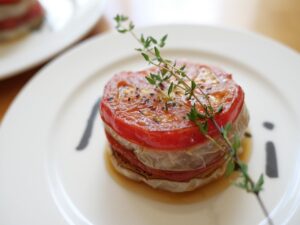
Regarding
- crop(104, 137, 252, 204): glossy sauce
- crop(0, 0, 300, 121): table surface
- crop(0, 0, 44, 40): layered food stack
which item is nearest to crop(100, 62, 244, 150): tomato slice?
crop(104, 137, 252, 204): glossy sauce

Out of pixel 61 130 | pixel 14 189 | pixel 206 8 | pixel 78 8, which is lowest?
pixel 14 189

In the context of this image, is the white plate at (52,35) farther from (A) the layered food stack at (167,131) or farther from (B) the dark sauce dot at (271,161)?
(B) the dark sauce dot at (271,161)

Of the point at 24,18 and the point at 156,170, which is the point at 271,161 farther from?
the point at 24,18

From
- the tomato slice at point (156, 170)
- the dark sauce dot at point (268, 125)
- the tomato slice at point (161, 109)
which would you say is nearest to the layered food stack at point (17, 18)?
the tomato slice at point (161, 109)

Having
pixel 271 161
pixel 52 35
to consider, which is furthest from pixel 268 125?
pixel 52 35

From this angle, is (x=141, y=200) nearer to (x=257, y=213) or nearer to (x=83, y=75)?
(x=257, y=213)

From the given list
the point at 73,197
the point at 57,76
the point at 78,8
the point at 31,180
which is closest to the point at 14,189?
the point at 31,180
